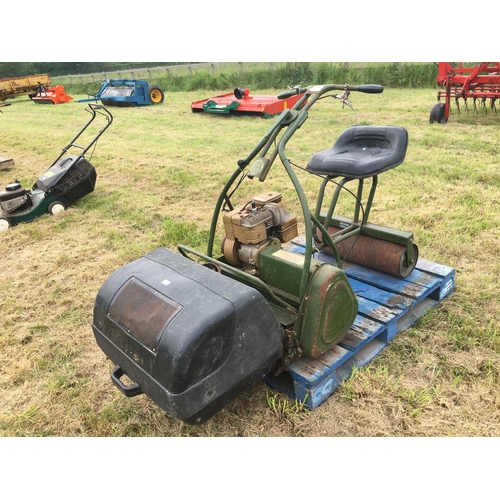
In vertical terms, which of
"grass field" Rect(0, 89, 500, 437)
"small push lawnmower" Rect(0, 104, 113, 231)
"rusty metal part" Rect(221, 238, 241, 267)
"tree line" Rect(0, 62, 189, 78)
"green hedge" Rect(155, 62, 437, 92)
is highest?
"tree line" Rect(0, 62, 189, 78)

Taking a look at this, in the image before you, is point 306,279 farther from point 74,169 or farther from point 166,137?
point 166,137

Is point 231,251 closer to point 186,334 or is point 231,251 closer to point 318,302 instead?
point 318,302

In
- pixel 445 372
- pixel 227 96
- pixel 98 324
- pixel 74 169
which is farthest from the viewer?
pixel 227 96

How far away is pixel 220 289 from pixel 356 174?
1.25 metres

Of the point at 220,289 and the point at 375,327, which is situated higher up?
the point at 220,289

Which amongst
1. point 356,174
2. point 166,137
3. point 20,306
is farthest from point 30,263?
point 166,137

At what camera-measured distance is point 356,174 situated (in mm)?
2574

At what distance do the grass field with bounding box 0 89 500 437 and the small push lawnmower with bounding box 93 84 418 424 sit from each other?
0.35 metres

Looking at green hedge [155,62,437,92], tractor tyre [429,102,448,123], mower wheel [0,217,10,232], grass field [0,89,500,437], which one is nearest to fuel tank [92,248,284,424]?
grass field [0,89,500,437]

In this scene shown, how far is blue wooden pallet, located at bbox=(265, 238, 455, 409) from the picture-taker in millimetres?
2189

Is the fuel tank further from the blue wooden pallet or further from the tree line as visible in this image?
the tree line

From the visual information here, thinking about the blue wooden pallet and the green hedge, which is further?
the green hedge

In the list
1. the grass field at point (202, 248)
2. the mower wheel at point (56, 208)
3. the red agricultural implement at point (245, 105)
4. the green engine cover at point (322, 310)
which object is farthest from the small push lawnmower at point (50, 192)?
the red agricultural implement at point (245, 105)

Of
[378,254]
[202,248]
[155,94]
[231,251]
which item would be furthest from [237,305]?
[155,94]
